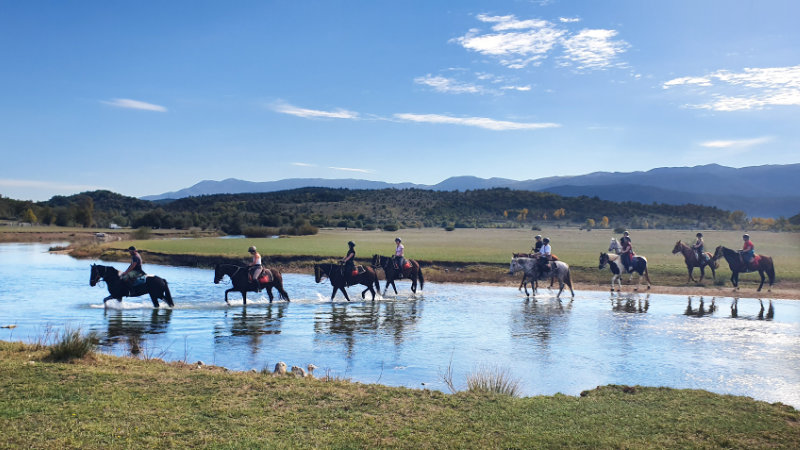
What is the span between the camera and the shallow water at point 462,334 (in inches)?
523

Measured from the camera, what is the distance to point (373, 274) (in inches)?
987

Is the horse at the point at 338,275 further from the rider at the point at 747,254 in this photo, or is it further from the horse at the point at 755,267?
the rider at the point at 747,254

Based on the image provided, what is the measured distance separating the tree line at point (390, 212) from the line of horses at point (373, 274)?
5850 centimetres

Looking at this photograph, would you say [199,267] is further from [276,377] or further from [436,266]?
[276,377]

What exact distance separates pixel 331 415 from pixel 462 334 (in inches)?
374

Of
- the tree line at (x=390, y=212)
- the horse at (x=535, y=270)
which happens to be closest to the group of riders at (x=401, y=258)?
the horse at (x=535, y=270)

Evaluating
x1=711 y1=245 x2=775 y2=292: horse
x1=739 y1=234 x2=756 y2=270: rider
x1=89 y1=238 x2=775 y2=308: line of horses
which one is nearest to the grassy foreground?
x1=89 y1=238 x2=775 y2=308: line of horses

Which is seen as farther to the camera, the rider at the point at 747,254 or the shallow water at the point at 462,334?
the rider at the point at 747,254

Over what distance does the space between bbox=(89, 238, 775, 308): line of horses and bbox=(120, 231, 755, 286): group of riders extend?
0.09 m

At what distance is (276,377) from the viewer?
1120 cm

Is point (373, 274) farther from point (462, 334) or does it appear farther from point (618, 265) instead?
point (618, 265)

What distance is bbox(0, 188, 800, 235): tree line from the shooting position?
98938 millimetres

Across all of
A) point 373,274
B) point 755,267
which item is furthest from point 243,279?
point 755,267

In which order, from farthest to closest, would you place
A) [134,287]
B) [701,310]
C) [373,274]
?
[373,274]
[701,310]
[134,287]
